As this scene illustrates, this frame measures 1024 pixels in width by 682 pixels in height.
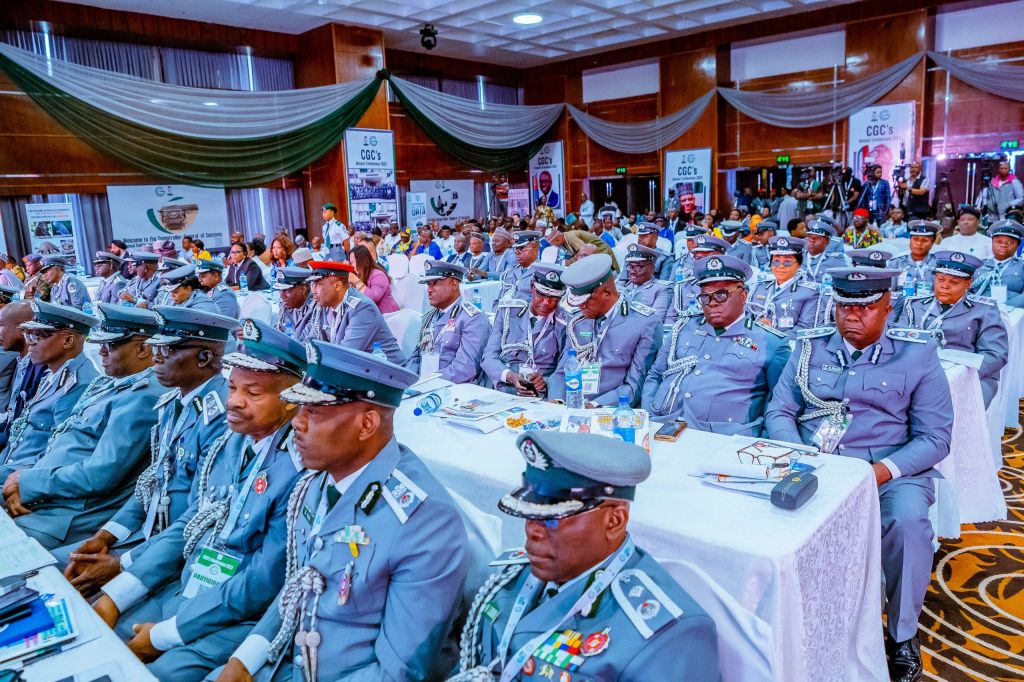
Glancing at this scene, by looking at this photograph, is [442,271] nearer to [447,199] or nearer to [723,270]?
[723,270]

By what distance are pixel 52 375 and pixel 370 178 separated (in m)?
11.1

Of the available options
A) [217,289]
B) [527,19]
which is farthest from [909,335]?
[527,19]

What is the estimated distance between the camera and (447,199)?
17.0 meters

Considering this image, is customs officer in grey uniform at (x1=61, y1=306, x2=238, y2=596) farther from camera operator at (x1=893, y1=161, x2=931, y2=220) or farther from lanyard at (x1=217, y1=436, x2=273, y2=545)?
camera operator at (x1=893, y1=161, x2=931, y2=220)

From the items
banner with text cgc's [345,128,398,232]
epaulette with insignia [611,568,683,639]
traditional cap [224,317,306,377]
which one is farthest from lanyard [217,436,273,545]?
banner with text cgc's [345,128,398,232]

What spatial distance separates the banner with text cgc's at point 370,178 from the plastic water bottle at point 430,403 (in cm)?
1098

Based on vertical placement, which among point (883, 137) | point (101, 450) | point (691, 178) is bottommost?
point (101, 450)

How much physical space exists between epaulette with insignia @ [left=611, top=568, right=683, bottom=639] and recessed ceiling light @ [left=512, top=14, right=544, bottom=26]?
13212 millimetres

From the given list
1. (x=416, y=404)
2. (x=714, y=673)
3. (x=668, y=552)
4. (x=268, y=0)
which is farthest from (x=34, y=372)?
(x=268, y=0)

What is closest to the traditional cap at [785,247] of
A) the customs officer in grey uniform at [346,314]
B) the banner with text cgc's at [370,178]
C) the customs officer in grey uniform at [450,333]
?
the customs officer in grey uniform at [450,333]

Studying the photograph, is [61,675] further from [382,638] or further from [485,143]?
[485,143]

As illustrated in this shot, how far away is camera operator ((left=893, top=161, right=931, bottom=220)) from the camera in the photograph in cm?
1153

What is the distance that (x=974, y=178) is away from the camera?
42.9 feet

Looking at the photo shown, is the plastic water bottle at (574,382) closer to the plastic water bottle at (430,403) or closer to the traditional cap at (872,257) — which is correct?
the plastic water bottle at (430,403)
